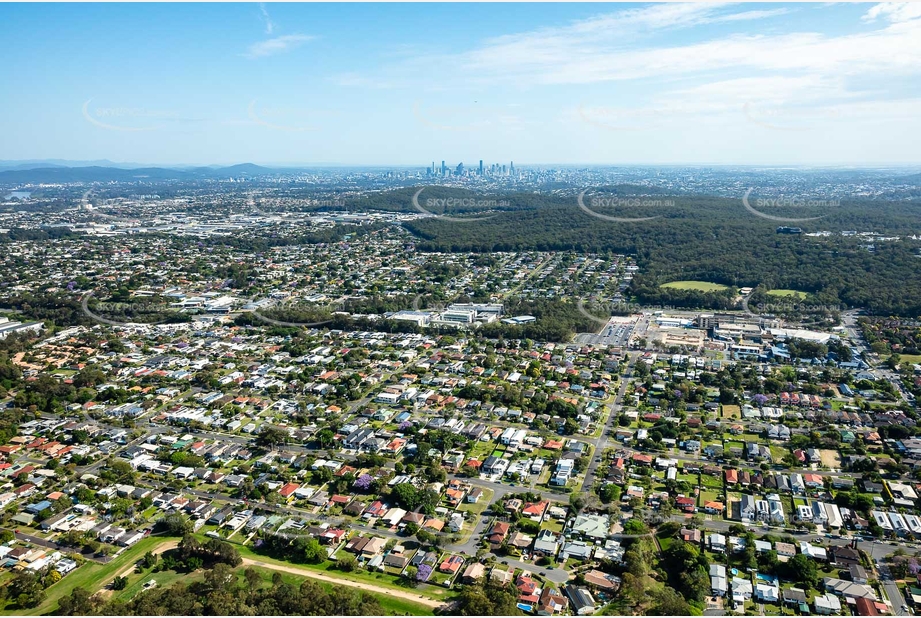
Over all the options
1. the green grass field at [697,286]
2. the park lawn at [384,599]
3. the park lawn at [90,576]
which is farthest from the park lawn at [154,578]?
the green grass field at [697,286]

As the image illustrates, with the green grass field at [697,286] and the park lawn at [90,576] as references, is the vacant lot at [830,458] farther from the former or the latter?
the green grass field at [697,286]

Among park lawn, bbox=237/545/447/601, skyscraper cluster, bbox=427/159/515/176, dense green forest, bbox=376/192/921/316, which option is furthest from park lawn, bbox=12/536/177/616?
skyscraper cluster, bbox=427/159/515/176

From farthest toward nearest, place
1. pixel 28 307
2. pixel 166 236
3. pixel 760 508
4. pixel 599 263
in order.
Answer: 1. pixel 166 236
2. pixel 599 263
3. pixel 28 307
4. pixel 760 508

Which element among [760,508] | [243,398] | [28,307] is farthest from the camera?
[28,307]

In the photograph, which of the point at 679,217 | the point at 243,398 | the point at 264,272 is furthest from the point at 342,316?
the point at 679,217

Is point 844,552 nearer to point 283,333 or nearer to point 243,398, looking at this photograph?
point 243,398

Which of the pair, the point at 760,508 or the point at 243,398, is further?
the point at 243,398
